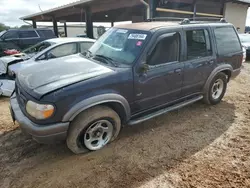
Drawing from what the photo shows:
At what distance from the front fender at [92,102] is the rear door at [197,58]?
1.44m

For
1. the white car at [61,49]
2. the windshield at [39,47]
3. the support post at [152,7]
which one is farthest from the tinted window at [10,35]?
the support post at [152,7]

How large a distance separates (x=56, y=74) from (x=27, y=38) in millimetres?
8734

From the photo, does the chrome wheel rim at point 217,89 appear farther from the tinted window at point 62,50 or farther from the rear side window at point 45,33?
the rear side window at point 45,33

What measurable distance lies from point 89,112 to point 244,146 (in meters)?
2.49

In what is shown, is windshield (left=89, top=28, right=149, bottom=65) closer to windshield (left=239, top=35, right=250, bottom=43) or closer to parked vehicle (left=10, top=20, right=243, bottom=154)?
parked vehicle (left=10, top=20, right=243, bottom=154)

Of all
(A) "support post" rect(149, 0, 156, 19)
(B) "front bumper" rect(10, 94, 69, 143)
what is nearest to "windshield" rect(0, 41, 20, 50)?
(A) "support post" rect(149, 0, 156, 19)

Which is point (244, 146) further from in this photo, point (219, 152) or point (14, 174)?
point (14, 174)

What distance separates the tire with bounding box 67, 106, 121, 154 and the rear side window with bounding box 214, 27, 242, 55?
277 centimetres

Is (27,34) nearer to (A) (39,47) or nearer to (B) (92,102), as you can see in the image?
(A) (39,47)

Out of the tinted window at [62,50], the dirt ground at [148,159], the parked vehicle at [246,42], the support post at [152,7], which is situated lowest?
the dirt ground at [148,159]

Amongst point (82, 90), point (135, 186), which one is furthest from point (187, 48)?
point (135, 186)

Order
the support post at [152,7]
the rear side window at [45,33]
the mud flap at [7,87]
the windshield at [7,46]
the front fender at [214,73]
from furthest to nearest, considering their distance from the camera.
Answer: the rear side window at [45,33]
the windshield at [7,46]
the support post at [152,7]
the mud flap at [7,87]
the front fender at [214,73]

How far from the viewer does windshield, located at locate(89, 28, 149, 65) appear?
10.3ft

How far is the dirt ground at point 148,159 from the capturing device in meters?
2.50
